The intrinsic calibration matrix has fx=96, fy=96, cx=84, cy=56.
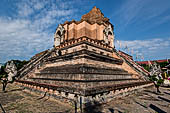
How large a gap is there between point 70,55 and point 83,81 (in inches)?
178

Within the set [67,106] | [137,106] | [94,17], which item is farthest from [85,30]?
[137,106]

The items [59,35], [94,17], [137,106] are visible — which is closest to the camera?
[137,106]

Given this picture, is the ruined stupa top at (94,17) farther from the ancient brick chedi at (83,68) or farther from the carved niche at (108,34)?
the carved niche at (108,34)

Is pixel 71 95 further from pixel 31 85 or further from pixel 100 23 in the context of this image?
pixel 100 23

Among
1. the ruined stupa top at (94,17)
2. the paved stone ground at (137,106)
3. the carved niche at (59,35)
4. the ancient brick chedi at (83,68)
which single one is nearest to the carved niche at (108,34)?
the ancient brick chedi at (83,68)

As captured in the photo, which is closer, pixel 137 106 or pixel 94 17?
pixel 137 106

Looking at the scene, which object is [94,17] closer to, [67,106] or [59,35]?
[59,35]

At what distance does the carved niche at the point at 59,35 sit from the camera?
16.2 metres

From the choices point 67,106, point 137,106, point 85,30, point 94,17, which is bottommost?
point 137,106

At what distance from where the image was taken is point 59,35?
1766 cm

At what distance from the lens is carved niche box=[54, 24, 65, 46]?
53.2ft

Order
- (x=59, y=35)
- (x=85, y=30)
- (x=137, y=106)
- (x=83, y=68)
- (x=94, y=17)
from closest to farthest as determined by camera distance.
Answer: (x=137, y=106) < (x=83, y=68) < (x=85, y=30) < (x=94, y=17) < (x=59, y=35)

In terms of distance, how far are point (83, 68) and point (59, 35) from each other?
1213 cm

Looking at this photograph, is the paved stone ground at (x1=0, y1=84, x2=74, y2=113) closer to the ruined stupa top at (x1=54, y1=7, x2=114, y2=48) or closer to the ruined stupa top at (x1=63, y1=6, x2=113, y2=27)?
the ruined stupa top at (x1=54, y1=7, x2=114, y2=48)
